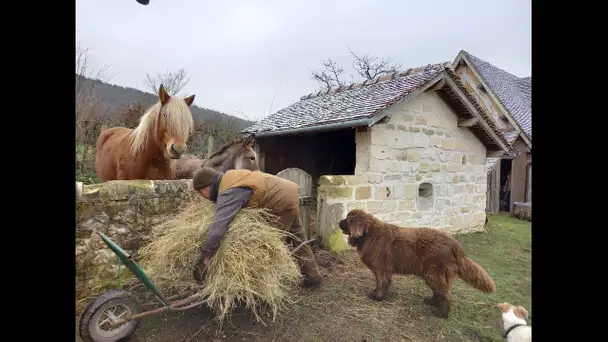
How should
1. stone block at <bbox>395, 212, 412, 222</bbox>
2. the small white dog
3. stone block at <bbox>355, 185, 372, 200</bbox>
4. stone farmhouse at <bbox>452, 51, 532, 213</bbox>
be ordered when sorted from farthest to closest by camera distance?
1. stone block at <bbox>355, 185, 372, 200</bbox>
2. stone block at <bbox>395, 212, 412, 222</bbox>
3. stone farmhouse at <bbox>452, 51, 532, 213</bbox>
4. the small white dog

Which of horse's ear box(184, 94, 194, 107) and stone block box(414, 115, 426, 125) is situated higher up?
horse's ear box(184, 94, 194, 107)

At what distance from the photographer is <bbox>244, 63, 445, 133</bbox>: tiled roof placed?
4.88 ft

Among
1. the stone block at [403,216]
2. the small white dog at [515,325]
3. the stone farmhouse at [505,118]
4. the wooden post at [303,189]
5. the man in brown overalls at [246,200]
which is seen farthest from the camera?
the wooden post at [303,189]

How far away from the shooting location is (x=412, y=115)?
1.48 m

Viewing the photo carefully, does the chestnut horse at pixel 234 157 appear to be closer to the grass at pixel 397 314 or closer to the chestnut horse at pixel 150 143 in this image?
the chestnut horse at pixel 150 143

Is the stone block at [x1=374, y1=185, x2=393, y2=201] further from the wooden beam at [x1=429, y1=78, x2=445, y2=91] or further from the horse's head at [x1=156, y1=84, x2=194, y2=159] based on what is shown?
the horse's head at [x1=156, y1=84, x2=194, y2=159]

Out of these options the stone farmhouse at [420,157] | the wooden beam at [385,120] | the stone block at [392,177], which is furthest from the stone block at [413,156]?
the wooden beam at [385,120]

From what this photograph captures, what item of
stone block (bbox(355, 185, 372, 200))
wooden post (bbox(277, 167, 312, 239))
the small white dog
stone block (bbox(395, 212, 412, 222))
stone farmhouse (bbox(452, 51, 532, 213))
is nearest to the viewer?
the small white dog

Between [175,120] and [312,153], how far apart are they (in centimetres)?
136

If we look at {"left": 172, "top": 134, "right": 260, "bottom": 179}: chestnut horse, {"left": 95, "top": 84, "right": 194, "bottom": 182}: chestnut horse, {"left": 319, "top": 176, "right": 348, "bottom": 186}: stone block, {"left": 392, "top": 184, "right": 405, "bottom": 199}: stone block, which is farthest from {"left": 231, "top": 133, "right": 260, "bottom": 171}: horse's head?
{"left": 392, "top": 184, "right": 405, "bottom": 199}: stone block

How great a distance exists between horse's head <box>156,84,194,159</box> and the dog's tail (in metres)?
1.31

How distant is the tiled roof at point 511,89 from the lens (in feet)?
3.37

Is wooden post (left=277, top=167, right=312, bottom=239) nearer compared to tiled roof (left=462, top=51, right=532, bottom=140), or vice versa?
tiled roof (left=462, top=51, right=532, bottom=140)

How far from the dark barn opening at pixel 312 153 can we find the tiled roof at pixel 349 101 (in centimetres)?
18
